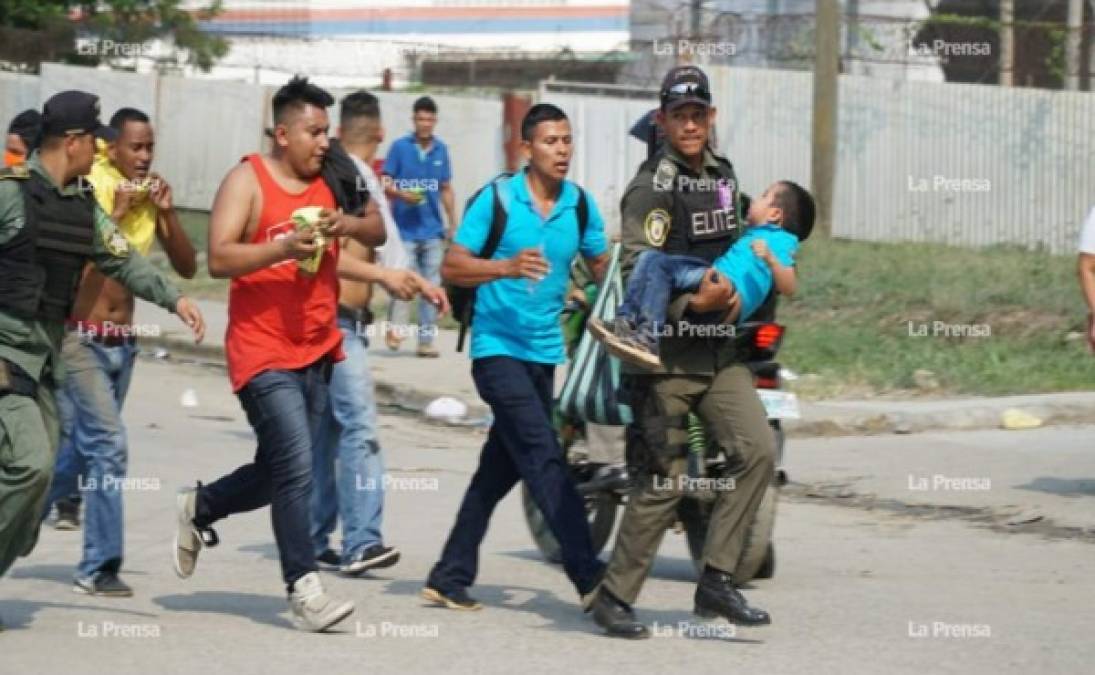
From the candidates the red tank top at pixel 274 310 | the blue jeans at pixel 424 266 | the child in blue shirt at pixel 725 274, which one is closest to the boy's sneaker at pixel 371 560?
the red tank top at pixel 274 310

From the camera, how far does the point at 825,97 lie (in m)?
20.2

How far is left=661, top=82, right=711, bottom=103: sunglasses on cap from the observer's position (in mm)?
7516

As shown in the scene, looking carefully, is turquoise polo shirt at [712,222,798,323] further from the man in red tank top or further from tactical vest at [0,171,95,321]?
tactical vest at [0,171,95,321]

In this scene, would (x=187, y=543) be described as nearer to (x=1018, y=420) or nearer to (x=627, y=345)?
(x=627, y=345)

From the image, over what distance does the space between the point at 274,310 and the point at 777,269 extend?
1848 millimetres

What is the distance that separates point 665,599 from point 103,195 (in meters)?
2.91

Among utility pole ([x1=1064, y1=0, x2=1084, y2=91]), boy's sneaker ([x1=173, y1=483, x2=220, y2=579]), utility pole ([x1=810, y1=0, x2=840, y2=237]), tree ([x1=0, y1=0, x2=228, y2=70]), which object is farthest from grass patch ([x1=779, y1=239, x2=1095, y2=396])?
tree ([x1=0, y1=0, x2=228, y2=70])

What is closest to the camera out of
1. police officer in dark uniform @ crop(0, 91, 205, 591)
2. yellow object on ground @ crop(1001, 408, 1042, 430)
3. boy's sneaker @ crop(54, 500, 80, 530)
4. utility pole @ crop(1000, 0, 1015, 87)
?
police officer in dark uniform @ crop(0, 91, 205, 591)

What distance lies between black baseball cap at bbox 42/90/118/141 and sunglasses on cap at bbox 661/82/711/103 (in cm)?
207

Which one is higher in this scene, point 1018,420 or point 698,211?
point 698,211

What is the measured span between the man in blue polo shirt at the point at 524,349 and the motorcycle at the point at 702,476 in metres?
0.38

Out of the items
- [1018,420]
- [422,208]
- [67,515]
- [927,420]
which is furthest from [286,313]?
[422,208]

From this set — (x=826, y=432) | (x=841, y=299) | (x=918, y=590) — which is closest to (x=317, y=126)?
(x=918, y=590)

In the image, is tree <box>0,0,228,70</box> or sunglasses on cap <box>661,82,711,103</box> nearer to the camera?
sunglasses on cap <box>661,82,711,103</box>
